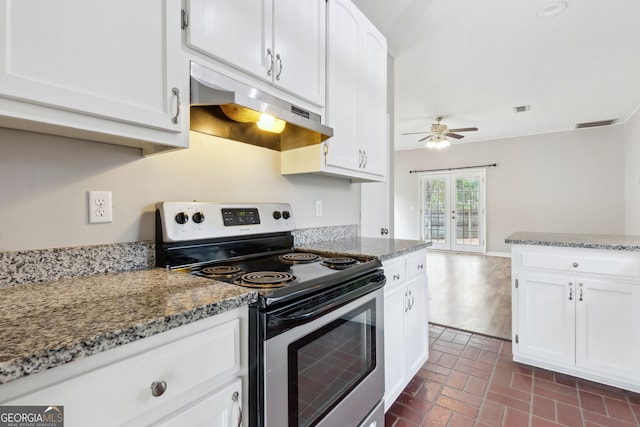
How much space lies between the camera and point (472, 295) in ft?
12.9

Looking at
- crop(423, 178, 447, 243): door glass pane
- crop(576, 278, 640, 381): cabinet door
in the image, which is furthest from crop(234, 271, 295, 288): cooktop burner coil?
crop(423, 178, 447, 243): door glass pane

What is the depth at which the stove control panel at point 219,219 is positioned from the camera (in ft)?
4.15

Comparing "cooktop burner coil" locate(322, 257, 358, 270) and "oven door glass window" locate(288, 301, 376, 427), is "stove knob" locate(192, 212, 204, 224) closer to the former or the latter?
"cooktop burner coil" locate(322, 257, 358, 270)

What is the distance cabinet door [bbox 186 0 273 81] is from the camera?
1099mm

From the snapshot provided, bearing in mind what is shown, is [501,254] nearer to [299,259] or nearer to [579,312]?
[579,312]

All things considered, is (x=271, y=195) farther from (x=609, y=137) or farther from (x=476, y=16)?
(x=609, y=137)

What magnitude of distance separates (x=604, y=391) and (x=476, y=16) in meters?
2.79

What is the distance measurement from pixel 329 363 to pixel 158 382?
66 cm

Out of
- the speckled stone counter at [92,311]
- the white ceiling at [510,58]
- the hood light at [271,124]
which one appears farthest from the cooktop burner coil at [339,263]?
the white ceiling at [510,58]

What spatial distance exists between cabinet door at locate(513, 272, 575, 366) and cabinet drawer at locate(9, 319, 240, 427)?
2.19m

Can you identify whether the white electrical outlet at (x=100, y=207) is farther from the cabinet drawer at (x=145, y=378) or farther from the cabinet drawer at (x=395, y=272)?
the cabinet drawer at (x=395, y=272)

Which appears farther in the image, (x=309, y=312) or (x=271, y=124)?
(x=271, y=124)

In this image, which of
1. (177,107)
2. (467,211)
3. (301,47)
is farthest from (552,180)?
(177,107)

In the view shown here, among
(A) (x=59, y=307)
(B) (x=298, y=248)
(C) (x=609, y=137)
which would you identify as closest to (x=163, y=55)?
(A) (x=59, y=307)
